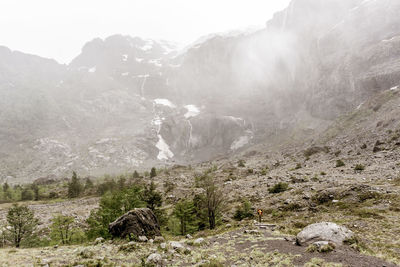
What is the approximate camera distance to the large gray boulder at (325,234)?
12633 millimetres

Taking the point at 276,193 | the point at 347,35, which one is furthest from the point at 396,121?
the point at 347,35

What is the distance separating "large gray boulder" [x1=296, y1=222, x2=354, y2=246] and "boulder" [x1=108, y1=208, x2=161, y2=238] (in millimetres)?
12941

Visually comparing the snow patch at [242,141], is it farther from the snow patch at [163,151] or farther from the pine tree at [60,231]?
the pine tree at [60,231]

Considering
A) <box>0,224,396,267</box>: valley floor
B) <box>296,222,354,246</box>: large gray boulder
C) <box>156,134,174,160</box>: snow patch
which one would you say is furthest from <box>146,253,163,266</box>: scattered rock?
<box>156,134,174,160</box>: snow patch

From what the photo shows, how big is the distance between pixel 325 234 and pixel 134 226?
15.1 m

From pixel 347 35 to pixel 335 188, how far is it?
16391 centimetres

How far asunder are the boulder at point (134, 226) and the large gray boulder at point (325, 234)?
12.9m

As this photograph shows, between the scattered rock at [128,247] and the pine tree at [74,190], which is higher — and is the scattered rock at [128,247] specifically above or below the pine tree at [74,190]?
above

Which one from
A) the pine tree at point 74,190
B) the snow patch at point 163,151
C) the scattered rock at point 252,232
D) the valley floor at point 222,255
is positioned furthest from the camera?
the snow patch at point 163,151

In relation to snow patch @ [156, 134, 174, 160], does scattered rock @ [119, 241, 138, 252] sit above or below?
below

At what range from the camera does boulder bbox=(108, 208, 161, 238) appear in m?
19.5

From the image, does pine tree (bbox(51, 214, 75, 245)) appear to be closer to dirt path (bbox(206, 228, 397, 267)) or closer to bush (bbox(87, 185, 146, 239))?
bush (bbox(87, 185, 146, 239))

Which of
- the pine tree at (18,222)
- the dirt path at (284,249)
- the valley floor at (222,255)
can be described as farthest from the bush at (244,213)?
the pine tree at (18,222)

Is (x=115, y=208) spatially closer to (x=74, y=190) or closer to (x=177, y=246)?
(x=177, y=246)
